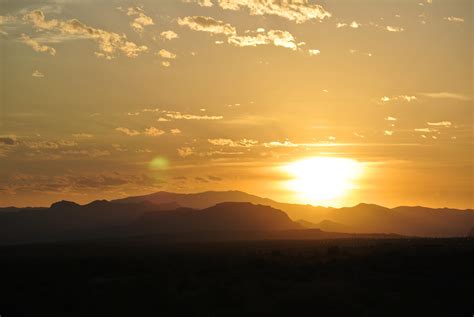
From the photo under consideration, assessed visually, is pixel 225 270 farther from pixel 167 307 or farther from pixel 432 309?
pixel 432 309

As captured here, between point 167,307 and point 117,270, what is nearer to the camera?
point 167,307

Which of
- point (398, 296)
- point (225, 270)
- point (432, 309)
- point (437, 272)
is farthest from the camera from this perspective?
point (225, 270)

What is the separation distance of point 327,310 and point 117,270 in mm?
26370

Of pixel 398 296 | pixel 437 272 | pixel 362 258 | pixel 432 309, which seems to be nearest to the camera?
pixel 432 309

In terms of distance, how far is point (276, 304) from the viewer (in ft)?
108

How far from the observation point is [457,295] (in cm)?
3469

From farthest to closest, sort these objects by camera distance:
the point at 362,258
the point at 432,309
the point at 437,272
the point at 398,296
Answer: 1. the point at 362,258
2. the point at 437,272
3. the point at 398,296
4. the point at 432,309

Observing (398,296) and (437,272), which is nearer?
(398,296)

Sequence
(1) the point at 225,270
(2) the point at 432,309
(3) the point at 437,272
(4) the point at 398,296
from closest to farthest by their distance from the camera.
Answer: (2) the point at 432,309 → (4) the point at 398,296 → (3) the point at 437,272 → (1) the point at 225,270

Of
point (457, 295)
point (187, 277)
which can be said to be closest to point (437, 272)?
point (457, 295)

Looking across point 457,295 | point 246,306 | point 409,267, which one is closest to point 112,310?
point 246,306

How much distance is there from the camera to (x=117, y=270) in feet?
174

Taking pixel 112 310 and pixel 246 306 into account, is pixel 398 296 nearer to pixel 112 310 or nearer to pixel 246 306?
pixel 246 306

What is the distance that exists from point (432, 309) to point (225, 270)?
761 inches
